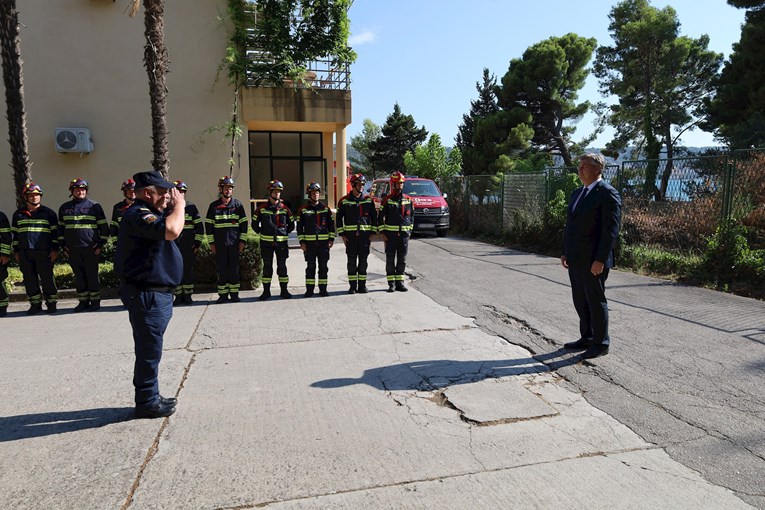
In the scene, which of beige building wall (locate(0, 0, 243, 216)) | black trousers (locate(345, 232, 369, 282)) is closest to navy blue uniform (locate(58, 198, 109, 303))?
black trousers (locate(345, 232, 369, 282))

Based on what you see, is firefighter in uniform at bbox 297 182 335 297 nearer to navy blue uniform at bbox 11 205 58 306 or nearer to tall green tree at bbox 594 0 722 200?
navy blue uniform at bbox 11 205 58 306

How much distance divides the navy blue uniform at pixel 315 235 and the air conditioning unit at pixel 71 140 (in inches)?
299

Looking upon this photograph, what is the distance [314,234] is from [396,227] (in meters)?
1.40

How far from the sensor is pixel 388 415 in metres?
4.05

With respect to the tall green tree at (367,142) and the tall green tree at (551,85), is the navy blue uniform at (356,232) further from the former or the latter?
the tall green tree at (367,142)

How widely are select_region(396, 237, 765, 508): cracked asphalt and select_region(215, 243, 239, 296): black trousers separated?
3155mm

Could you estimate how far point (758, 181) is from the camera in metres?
8.84

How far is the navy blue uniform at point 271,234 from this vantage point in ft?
28.2

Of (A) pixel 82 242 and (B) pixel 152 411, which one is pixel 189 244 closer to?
(A) pixel 82 242

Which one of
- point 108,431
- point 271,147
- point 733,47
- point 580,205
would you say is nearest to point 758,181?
point 580,205

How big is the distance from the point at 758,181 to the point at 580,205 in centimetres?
565

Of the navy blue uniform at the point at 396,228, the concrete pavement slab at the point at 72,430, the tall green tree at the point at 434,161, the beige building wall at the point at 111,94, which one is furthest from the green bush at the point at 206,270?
the tall green tree at the point at 434,161

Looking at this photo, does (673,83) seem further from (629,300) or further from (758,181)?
(629,300)

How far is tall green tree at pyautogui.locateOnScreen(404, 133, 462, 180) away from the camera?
30.7 metres
